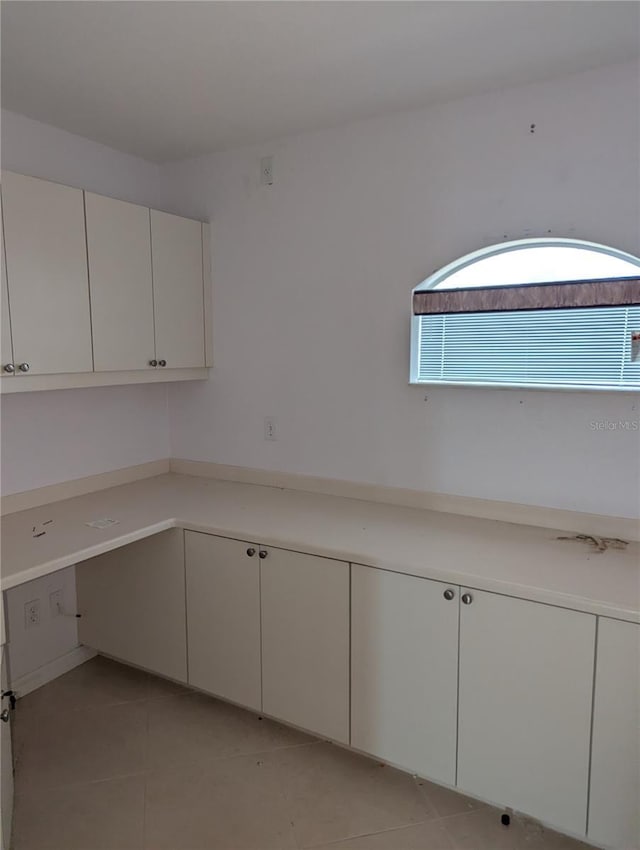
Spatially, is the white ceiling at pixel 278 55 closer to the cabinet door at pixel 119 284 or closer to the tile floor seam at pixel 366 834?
the cabinet door at pixel 119 284

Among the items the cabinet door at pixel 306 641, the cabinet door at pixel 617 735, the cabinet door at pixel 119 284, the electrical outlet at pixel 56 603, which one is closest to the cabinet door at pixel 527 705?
the cabinet door at pixel 617 735

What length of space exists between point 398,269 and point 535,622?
4.76 ft

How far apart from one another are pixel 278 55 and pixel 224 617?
6.64 feet

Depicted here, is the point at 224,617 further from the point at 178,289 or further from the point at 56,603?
the point at 178,289

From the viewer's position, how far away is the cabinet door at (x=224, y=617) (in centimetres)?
220

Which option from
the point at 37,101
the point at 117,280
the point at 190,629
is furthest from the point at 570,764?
the point at 37,101

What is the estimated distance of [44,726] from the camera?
237 centimetres

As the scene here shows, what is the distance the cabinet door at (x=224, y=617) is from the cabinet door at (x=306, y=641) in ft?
0.21

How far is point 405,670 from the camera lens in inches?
75.3

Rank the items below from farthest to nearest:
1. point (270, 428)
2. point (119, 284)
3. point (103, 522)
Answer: point (270, 428) → point (119, 284) → point (103, 522)

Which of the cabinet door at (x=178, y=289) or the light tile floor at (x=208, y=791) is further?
the cabinet door at (x=178, y=289)

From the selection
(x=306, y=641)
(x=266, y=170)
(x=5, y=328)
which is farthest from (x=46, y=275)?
(x=306, y=641)

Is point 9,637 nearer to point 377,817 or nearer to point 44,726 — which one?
point 44,726

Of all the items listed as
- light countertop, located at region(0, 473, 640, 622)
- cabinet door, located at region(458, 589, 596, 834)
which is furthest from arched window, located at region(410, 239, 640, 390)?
cabinet door, located at region(458, 589, 596, 834)
